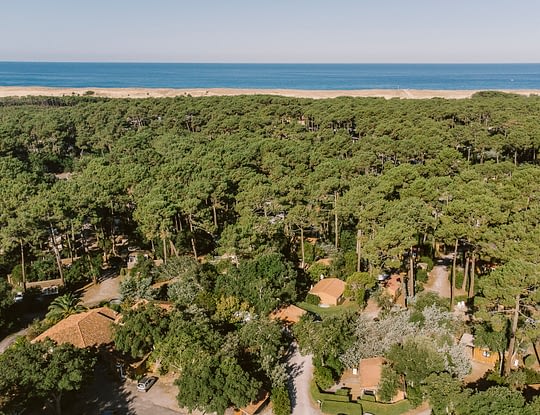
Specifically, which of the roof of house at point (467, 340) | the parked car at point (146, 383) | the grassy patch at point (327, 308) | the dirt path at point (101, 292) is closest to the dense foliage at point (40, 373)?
the parked car at point (146, 383)

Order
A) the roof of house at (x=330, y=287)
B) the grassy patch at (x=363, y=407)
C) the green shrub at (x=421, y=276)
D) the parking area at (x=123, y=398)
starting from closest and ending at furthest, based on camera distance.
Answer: the grassy patch at (x=363, y=407)
the parking area at (x=123, y=398)
the roof of house at (x=330, y=287)
the green shrub at (x=421, y=276)

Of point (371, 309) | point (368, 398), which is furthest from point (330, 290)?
point (368, 398)

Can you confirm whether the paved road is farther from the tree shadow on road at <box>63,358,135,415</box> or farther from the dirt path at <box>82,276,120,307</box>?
the dirt path at <box>82,276,120,307</box>

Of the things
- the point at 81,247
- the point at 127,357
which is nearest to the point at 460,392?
the point at 127,357

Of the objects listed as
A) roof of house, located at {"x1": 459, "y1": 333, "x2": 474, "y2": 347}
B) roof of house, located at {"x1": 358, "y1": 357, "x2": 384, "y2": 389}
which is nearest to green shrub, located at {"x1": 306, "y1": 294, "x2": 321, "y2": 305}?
roof of house, located at {"x1": 358, "y1": 357, "x2": 384, "y2": 389}

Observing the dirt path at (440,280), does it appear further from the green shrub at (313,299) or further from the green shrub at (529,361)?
the green shrub at (313,299)

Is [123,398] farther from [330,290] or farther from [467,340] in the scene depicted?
[467,340]
